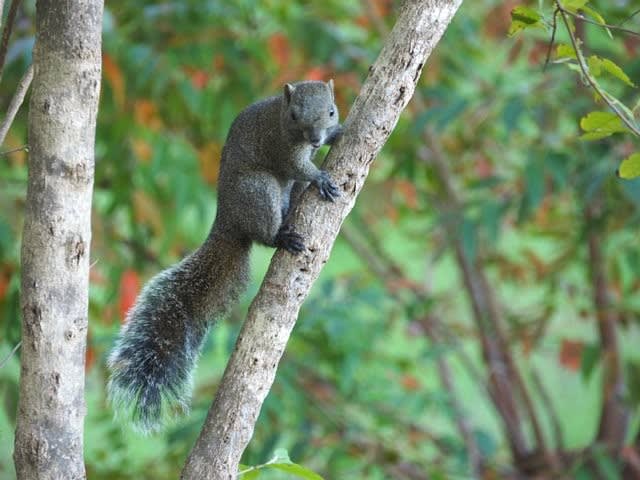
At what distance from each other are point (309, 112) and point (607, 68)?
3.33 ft

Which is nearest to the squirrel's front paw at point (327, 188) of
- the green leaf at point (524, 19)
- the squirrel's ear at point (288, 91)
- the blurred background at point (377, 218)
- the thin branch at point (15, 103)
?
the green leaf at point (524, 19)

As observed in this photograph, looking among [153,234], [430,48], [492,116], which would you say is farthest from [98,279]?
[430,48]

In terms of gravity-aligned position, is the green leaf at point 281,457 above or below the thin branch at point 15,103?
below

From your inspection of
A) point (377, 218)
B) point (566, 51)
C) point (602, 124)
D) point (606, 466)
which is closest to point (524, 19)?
point (566, 51)

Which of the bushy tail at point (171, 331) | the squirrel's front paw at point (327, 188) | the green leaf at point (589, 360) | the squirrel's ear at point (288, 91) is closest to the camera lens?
the squirrel's front paw at point (327, 188)

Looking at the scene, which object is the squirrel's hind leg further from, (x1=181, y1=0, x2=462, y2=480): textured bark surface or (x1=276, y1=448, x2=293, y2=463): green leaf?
(x1=276, y1=448, x2=293, y2=463): green leaf

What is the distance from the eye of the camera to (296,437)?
3076mm

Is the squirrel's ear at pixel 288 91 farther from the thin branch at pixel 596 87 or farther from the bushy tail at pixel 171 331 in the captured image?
the thin branch at pixel 596 87

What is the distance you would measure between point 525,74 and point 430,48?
221cm

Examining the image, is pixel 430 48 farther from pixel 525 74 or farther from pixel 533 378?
pixel 533 378

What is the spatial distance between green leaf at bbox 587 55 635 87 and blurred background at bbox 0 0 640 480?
3.30 feet

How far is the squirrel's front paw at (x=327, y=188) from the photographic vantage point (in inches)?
63.4

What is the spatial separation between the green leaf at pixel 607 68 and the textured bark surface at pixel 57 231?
28.6 inches

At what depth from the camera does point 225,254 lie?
2.27m
